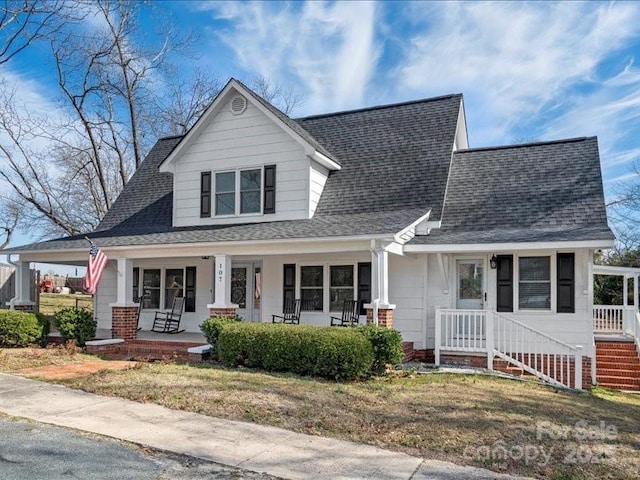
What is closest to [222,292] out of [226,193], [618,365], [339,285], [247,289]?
[247,289]

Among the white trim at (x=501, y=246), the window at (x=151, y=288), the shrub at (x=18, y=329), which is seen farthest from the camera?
the window at (x=151, y=288)

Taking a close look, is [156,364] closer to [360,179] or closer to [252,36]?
[360,179]

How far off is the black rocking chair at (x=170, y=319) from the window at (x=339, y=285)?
4376 mm

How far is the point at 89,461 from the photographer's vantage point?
16.4ft

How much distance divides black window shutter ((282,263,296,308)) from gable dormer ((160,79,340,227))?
1292 mm

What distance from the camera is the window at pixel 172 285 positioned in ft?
49.5

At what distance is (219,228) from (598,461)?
10.2 m

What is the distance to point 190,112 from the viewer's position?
2948 cm

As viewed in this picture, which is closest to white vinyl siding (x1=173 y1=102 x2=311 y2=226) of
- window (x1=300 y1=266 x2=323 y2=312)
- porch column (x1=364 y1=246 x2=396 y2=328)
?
window (x1=300 y1=266 x2=323 y2=312)

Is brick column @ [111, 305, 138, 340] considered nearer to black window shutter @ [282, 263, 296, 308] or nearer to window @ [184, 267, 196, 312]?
window @ [184, 267, 196, 312]

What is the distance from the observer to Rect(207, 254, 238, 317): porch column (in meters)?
12.1

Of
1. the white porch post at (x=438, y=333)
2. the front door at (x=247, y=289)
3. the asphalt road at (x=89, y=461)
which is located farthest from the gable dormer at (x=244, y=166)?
the asphalt road at (x=89, y=461)

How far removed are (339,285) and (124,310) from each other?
5187mm

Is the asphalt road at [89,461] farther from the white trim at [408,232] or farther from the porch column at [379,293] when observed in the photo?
the white trim at [408,232]
